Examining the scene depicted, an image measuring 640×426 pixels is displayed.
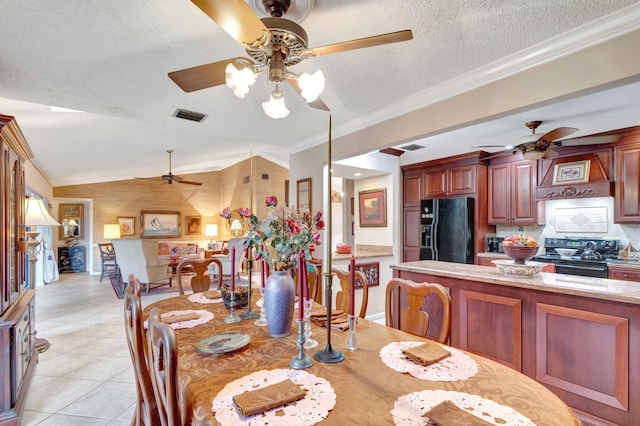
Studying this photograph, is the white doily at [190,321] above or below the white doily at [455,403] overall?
below

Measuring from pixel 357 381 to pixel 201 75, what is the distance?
1.52 meters

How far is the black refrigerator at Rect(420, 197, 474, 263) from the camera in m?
4.65

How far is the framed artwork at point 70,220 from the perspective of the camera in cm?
839

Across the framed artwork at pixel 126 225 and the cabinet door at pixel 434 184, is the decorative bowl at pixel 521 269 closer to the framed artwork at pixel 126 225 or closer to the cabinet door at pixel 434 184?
the cabinet door at pixel 434 184

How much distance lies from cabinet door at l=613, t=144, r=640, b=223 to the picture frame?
296mm

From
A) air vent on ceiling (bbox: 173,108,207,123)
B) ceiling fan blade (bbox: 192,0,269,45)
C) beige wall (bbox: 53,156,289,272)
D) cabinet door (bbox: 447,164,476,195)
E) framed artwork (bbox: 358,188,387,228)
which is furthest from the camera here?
beige wall (bbox: 53,156,289,272)

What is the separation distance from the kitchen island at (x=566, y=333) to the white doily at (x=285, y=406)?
1738mm

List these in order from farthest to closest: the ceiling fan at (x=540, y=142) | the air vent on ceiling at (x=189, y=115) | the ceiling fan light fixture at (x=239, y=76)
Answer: the ceiling fan at (x=540, y=142)
the air vent on ceiling at (x=189, y=115)
the ceiling fan light fixture at (x=239, y=76)

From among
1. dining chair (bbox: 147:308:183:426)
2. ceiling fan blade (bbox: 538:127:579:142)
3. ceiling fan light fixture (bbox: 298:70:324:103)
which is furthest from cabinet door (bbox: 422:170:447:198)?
dining chair (bbox: 147:308:183:426)

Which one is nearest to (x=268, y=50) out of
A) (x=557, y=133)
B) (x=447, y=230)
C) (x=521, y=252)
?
(x=521, y=252)

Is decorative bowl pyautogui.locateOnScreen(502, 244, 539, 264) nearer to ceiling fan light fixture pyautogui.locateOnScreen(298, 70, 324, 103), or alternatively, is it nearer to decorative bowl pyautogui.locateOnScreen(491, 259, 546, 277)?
decorative bowl pyautogui.locateOnScreen(491, 259, 546, 277)

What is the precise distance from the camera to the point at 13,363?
2.05 m

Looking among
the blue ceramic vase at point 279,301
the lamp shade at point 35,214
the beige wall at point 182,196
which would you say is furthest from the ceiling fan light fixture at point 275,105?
the beige wall at point 182,196

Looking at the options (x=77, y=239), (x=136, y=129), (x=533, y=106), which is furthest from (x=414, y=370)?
(x=77, y=239)
